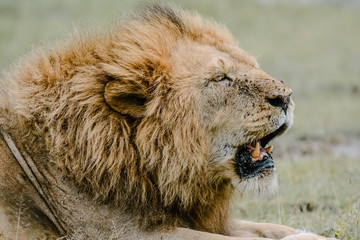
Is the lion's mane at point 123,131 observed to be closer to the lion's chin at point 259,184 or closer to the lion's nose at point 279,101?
the lion's chin at point 259,184

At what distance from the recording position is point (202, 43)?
382 cm

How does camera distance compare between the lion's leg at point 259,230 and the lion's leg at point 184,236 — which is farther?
the lion's leg at point 259,230

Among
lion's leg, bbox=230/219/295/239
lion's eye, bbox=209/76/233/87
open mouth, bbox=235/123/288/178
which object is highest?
lion's eye, bbox=209/76/233/87

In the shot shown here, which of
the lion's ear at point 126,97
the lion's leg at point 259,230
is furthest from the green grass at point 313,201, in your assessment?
the lion's ear at point 126,97

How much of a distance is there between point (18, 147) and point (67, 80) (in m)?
0.52

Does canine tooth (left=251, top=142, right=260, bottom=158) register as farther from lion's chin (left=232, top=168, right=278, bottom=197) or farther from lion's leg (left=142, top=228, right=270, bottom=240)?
lion's leg (left=142, top=228, right=270, bottom=240)

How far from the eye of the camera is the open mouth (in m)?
3.58

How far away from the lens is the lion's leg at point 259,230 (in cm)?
394

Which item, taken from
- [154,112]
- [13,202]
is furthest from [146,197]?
[13,202]

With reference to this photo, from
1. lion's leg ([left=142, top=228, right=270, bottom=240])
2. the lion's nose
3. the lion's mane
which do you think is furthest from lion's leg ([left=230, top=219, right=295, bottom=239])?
the lion's nose

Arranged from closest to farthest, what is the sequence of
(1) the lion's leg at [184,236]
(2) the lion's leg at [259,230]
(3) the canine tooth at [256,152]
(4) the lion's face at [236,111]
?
(1) the lion's leg at [184,236] < (4) the lion's face at [236,111] < (3) the canine tooth at [256,152] < (2) the lion's leg at [259,230]

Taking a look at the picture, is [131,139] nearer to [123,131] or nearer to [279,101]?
[123,131]

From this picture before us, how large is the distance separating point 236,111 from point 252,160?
356mm

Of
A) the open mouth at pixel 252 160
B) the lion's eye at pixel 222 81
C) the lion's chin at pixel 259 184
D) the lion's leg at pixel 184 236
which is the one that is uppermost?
the lion's eye at pixel 222 81
